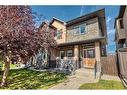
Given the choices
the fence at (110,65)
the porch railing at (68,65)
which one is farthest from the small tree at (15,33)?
the fence at (110,65)

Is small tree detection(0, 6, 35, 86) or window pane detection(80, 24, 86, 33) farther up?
window pane detection(80, 24, 86, 33)

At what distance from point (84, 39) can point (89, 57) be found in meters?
2.15

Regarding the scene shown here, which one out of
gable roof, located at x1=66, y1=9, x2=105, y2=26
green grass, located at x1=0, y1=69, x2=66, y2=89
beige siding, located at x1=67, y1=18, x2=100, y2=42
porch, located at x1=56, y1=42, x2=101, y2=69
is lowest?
green grass, located at x1=0, y1=69, x2=66, y2=89

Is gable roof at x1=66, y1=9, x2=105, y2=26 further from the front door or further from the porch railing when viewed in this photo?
the porch railing

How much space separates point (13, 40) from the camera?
26.6ft

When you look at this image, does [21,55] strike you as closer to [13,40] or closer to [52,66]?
[13,40]

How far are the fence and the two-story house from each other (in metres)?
1.76

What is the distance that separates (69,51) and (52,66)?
2.83m

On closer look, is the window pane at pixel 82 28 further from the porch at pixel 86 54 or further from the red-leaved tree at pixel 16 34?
the red-leaved tree at pixel 16 34

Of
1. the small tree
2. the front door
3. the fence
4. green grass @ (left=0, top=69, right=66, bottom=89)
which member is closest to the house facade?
the front door

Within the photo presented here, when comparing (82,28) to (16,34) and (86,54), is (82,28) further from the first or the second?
(16,34)

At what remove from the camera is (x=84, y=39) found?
17531 mm

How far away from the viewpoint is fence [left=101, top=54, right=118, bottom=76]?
514 inches
